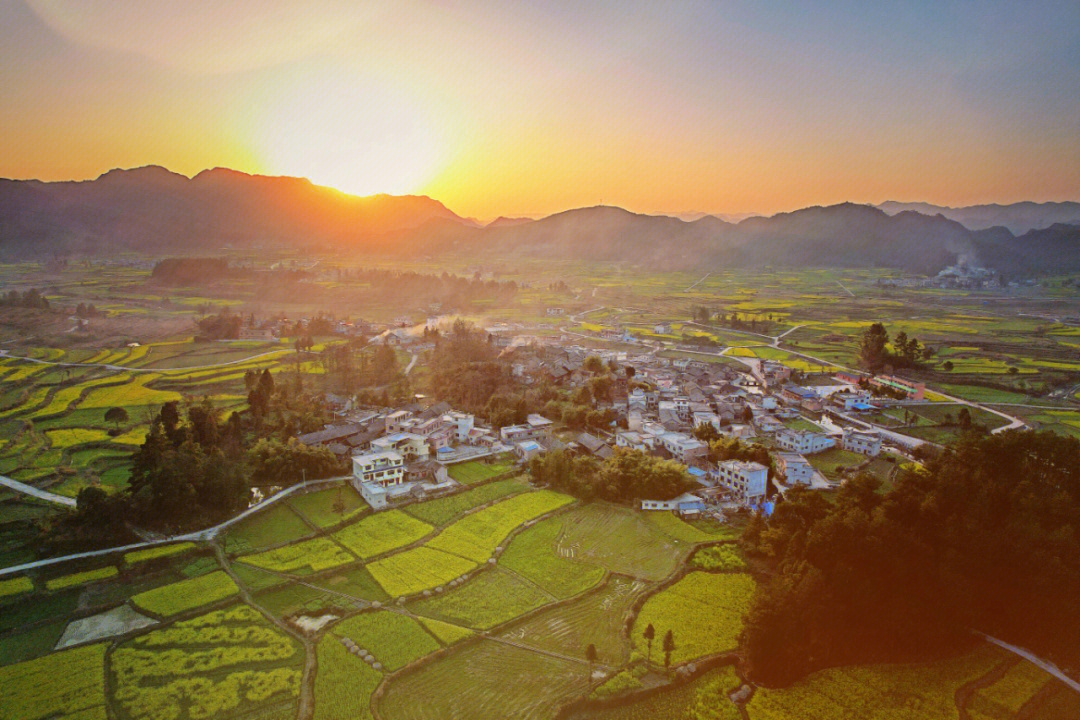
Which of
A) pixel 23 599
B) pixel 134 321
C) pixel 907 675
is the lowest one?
pixel 907 675

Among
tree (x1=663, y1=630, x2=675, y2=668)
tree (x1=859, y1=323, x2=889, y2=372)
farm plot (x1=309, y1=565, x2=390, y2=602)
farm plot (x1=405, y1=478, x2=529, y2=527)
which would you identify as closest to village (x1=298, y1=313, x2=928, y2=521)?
farm plot (x1=405, y1=478, x2=529, y2=527)

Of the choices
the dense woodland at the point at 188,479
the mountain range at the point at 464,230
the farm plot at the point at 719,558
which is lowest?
the farm plot at the point at 719,558

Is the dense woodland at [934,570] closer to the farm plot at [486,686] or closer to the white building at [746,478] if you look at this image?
the farm plot at [486,686]

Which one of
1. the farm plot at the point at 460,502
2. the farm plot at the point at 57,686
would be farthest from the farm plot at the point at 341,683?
the farm plot at the point at 460,502

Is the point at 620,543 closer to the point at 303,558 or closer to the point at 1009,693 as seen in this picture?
the point at 303,558

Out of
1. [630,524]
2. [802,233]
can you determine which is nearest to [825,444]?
[630,524]

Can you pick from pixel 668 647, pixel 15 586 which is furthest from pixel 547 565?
pixel 15 586

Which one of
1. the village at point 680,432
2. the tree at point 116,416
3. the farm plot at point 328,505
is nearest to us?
the farm plot at point 328,505

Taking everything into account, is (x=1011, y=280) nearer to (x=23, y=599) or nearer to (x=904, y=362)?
(x=904, y=362)

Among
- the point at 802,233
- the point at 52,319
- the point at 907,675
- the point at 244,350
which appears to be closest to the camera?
the point at 907,675
